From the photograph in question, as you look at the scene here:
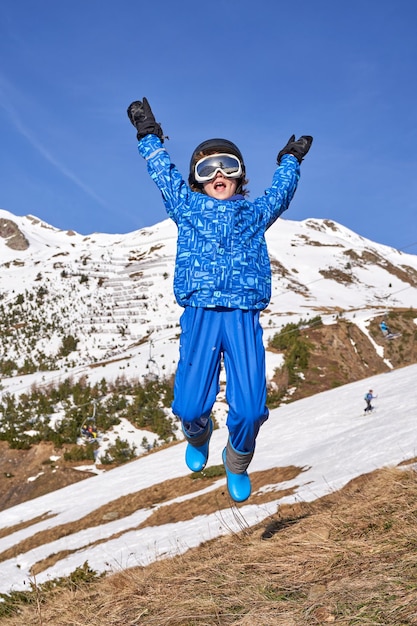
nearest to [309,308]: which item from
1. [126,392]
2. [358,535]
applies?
[126,392]

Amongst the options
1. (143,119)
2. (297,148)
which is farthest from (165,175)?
(297,148)

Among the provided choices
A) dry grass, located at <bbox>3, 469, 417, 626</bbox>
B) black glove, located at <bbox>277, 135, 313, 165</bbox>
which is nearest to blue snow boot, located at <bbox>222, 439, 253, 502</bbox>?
dry grass, located at <bbox>3, 469, 417, 626</bbox>

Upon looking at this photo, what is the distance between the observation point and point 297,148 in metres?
4.92

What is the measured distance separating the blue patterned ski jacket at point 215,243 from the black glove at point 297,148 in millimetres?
604

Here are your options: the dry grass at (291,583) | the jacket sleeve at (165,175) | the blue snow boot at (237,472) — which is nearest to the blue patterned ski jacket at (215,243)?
the jacket sleeve at (165,175)

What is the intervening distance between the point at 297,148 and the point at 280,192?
0.55 metres

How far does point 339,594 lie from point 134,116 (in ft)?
12.3

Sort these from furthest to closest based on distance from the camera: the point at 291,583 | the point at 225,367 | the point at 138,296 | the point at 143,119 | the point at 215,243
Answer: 1. the point at 138,296
2. the point at 143,119
3. the point at 215,243
4. the point at 225,367
5. the point at 291,583

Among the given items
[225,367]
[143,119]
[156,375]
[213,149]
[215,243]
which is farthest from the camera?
[156,375]

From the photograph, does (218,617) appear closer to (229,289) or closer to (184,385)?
(184,385)

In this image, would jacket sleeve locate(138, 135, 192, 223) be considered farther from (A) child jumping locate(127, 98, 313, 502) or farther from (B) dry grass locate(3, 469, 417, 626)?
(B) dry grass locate(3, 469, 417, 626)

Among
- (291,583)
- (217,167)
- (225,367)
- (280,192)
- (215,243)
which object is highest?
(217,167)

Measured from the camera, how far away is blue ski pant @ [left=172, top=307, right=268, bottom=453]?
12.9 ft

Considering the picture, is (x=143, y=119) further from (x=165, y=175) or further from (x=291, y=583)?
(x=291, y=583)
